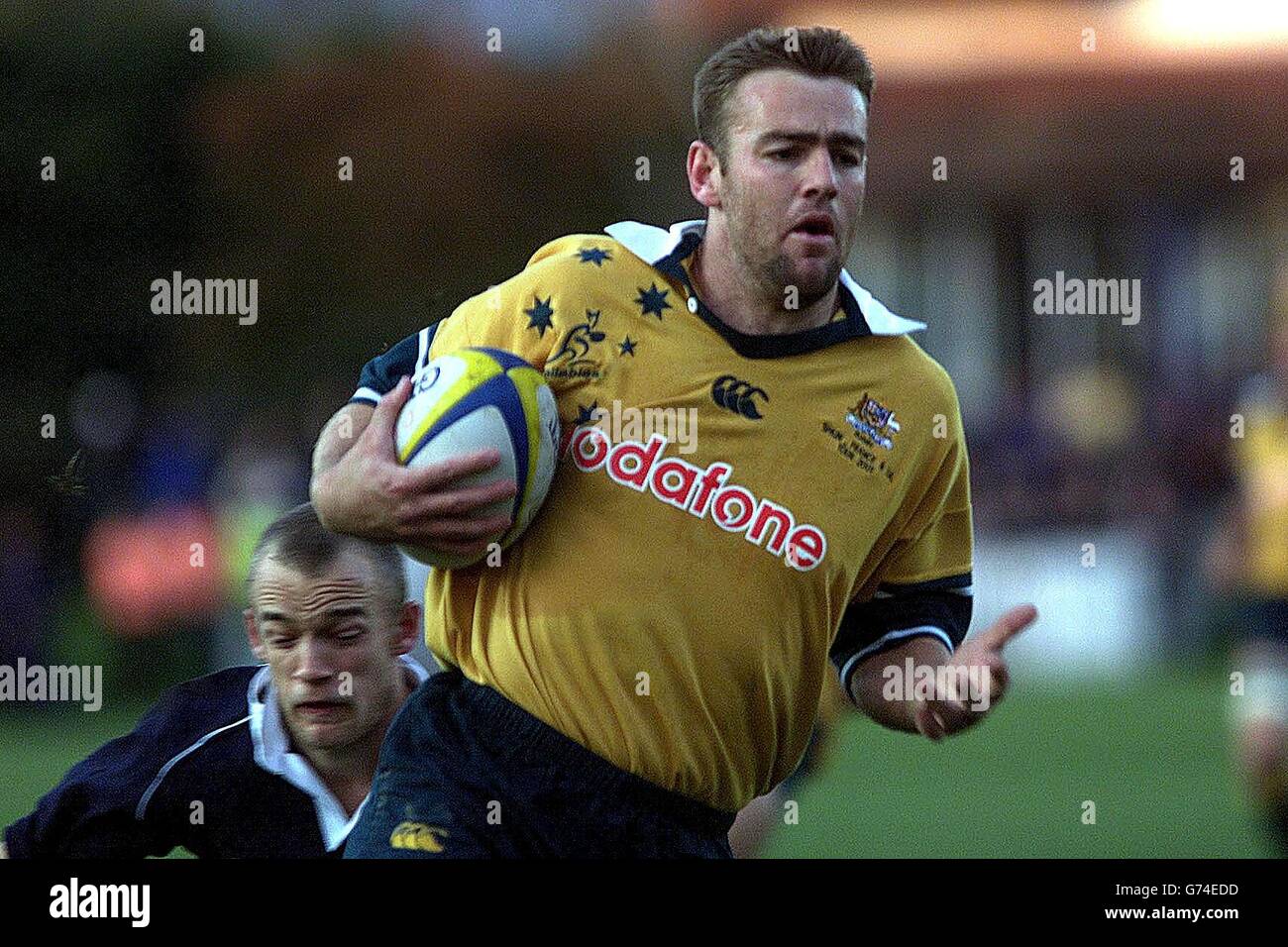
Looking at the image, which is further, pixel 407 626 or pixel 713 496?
pixel 407 626

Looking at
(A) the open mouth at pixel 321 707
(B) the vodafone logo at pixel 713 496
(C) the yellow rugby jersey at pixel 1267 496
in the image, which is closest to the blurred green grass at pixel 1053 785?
(C) the yellow rugby jersey at pixel 1267 496

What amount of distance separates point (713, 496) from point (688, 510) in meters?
0.06

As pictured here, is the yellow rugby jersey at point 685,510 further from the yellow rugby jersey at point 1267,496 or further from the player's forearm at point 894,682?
the yellow rugby jersey at point 1267,496

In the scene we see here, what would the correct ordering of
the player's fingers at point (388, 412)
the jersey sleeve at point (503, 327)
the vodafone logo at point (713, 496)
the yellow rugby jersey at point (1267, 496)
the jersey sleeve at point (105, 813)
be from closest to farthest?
the player's fingers at point (388, 412) → the vodafone logo at point (713, 496) → the jersey sleeve at point (503, 327) → the jersey sleeve at point (105, 813) → the yellow rugby jersey at point (1267, 496)

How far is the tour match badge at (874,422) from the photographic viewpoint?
4469 millimetres

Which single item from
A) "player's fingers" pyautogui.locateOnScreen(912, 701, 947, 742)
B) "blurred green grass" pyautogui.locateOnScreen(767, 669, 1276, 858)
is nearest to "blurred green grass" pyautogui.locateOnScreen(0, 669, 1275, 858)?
"blurred green grass" pyautogui.locateOnScreen(767, 669, 1276, 858)

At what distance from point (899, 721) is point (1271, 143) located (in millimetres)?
17245

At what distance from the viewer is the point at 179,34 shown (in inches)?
633

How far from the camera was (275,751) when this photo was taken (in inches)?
195

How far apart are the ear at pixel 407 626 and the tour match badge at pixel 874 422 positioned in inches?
51.8

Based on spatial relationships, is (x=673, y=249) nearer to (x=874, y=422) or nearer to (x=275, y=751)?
(x=874, y=422)

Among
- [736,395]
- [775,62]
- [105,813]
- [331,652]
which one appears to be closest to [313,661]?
[331,652]

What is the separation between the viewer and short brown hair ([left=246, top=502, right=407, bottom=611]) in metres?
5.02
